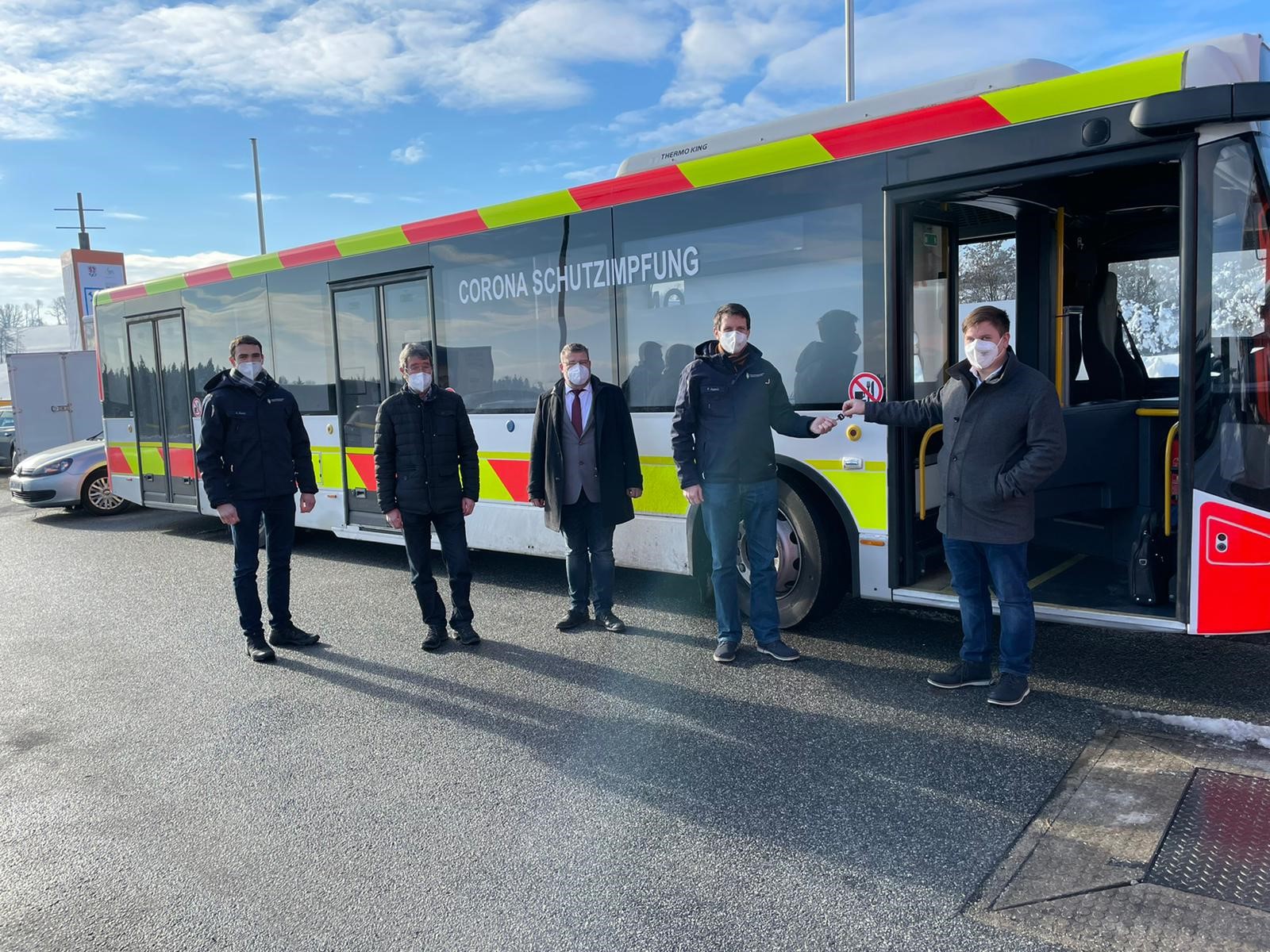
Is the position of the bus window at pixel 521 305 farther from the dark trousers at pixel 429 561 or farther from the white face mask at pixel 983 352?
the white face mask at pixel 983 352

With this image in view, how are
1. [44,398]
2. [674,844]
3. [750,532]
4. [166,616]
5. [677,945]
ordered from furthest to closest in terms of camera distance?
[44,398] → [166,616] → [750,532] → [674,844] → [677,945]

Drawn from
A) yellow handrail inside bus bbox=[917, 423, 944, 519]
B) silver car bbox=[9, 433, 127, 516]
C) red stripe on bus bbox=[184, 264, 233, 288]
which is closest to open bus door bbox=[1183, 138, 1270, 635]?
yellow handrail inside bus bbox=[917, 423, 944, 519]

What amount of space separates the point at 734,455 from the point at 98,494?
11.2m

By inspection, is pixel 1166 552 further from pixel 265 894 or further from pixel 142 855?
pixel 142 855

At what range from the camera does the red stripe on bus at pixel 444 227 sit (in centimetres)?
715

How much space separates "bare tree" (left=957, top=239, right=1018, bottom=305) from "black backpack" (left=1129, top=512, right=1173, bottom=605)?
2071 mm

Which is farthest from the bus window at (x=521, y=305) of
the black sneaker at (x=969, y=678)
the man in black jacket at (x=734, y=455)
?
the black sneaker at (x=969, y=678)

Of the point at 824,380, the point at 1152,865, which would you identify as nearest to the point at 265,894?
the point at 1152,865

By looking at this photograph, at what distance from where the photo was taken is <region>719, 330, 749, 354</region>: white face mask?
16.5 feet

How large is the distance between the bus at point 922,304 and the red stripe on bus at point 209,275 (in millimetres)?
2289

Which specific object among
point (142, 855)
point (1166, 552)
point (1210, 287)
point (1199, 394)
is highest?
point (1210, 287)

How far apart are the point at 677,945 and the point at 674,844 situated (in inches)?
23.3

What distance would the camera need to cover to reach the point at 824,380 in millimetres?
5309

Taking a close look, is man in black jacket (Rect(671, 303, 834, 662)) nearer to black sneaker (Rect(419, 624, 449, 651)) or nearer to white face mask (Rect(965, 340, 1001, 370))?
white face mask (Rect(965, 340, 1001, 370))
